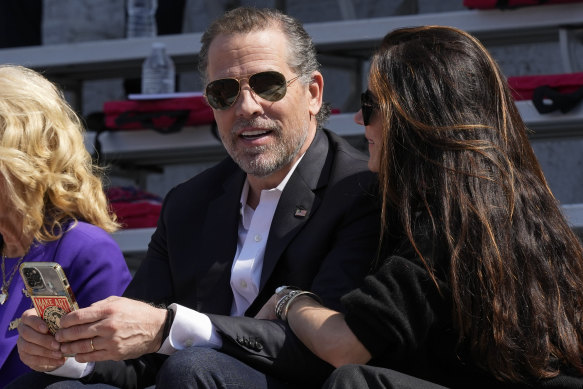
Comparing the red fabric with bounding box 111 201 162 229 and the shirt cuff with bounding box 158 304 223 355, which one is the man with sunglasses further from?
the red fabric with bounding box 111 201 162 229

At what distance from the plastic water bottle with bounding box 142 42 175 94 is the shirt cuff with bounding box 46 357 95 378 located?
2.11 meters

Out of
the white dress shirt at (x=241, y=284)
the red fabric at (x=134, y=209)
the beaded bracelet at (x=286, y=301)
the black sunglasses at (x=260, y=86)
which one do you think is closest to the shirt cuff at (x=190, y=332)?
the white dress shirt at (x=241, y=284)

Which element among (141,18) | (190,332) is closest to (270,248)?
(190,332)

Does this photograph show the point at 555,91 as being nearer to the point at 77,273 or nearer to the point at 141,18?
the point at 77,273

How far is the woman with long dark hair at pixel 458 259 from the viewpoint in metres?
1.90

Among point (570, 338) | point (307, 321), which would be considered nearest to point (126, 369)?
point (307, 321)

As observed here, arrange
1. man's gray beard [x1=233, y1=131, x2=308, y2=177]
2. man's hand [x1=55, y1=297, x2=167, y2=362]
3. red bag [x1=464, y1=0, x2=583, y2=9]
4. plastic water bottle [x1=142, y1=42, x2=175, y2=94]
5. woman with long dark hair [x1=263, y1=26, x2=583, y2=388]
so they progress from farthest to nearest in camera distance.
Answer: plastic water bottle [x1=142, y1=42, x2=175, y2=94] → red bag [x1=464, y1=0, x2=583, y2=9] → man's gray beard [x1=233, y1=131, x2=308, y2=177] → man's hand [x1=55, y1=297, x2=167, y2=362] → woman with long dark hair [x1=263, y1=26, x2=583, y2=388]

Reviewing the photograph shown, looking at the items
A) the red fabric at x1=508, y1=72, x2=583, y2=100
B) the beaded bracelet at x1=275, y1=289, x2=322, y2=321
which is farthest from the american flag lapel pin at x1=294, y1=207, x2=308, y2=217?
the red fabric at x1=508, y1=72, x2=583, y2=100

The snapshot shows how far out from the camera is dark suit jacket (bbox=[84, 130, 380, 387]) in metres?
2.10

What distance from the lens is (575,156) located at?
498 cm

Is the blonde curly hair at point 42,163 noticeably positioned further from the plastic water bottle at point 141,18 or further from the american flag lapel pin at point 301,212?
the plastic water bottle at point 141,18

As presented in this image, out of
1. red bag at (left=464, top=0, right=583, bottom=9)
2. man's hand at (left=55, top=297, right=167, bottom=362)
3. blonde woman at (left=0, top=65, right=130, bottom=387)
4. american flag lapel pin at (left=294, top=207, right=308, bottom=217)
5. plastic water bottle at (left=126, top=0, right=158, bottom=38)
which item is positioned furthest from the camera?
plastic water bottle at (left=126, top=0, right=158, bottom=38)

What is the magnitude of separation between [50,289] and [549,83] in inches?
91.0

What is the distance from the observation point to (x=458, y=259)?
6.27ft
